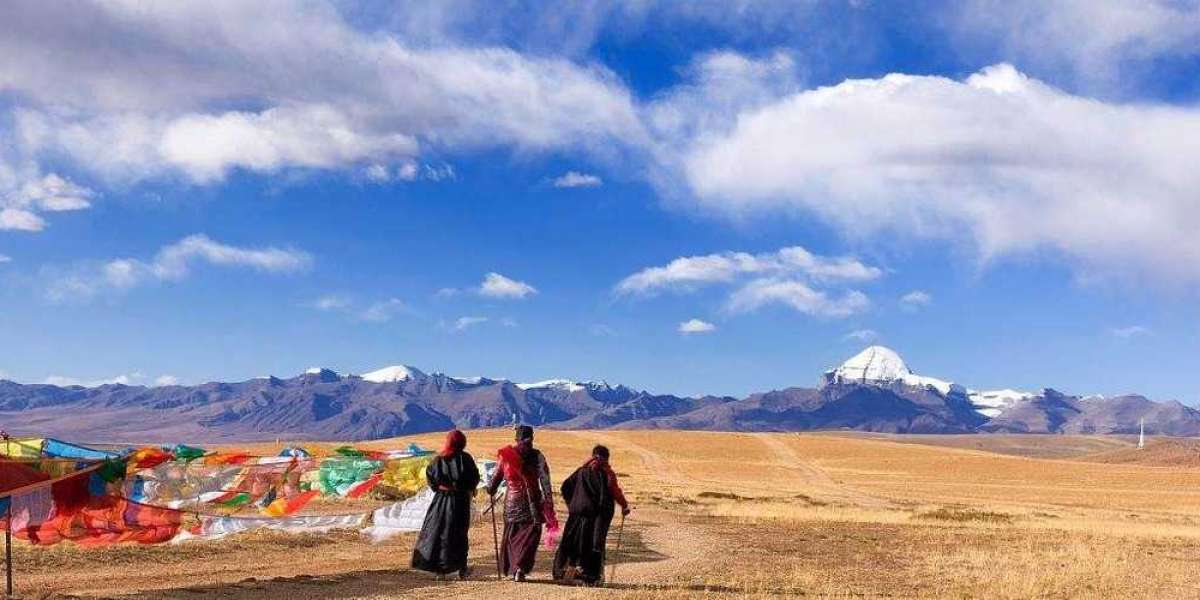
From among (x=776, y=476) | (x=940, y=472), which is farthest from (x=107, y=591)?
(x=940, y=472)

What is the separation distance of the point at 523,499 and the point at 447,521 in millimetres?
1279

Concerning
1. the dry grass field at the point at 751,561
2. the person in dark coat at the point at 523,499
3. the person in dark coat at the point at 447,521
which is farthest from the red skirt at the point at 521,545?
the person in dark coat at the point at 447,521

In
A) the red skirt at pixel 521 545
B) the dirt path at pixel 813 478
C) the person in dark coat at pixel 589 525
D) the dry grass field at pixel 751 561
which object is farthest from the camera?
the dirt path at pixel 813 478

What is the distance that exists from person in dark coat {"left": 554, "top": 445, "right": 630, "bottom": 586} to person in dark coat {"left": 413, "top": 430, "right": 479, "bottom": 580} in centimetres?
159

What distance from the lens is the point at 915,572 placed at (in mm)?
23562

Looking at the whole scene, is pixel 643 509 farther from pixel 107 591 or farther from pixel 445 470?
pixel 107 591

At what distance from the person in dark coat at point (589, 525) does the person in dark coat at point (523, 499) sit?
0.42m

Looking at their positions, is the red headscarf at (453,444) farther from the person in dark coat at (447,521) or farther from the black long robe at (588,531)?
the black long robe at (588,531)

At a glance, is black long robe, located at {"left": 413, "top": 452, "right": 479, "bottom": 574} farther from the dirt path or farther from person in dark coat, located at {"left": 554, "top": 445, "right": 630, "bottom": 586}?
the dirt path

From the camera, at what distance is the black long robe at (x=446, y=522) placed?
19375 millimetres

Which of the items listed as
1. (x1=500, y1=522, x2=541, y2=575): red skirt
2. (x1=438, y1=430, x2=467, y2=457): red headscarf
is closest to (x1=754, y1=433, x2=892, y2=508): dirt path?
(x1=500, y1=522, x2=541, y2=575): red skirt

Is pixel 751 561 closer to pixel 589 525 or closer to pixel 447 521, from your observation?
pixel 589 525

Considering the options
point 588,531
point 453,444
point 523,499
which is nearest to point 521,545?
point 523,499

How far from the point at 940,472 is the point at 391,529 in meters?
90.5
